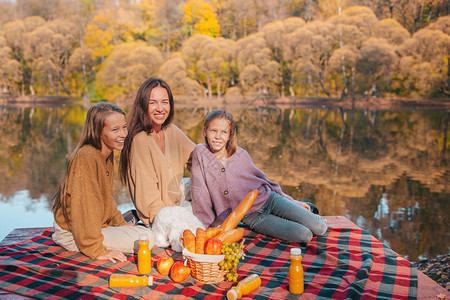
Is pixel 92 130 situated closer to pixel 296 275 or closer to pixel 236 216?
pixel 236 216

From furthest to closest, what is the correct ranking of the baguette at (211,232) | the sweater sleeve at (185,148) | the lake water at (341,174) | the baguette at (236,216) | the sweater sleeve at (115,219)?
the lake water at (341,174) → the sweater sleeve at (185,148) → the sweater sleeve at (115,219) → the baguette at (236,216) → the baguette at (211,232)

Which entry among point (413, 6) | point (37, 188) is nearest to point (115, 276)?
point (37, 188)

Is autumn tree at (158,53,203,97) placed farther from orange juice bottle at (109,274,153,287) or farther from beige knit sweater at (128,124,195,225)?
orange juice bottle at (109,274,153,287)

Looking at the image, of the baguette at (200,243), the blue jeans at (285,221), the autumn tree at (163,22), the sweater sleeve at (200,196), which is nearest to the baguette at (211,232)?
the baguette at (200,243)

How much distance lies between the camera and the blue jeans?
139 inches

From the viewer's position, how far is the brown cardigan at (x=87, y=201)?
3.04 m

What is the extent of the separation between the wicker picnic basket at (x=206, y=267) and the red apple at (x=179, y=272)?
4cm

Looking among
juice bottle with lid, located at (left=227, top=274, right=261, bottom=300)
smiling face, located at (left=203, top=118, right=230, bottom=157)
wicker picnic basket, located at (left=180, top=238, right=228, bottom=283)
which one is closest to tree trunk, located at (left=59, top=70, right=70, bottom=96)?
smiling face, located at (left=203, top=118, right=230, bottom=157)

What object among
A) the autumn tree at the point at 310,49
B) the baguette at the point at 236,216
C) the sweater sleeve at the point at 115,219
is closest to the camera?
the baguette at the point at 236,216

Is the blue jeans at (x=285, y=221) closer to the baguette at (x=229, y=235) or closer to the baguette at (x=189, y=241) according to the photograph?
the baguette at (x=229, y=235)

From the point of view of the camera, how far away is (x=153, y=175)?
3566 mm

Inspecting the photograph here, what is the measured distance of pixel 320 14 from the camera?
40500 millimetres

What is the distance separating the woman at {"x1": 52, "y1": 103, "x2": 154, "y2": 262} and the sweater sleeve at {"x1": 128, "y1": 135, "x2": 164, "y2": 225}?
0.17 metres

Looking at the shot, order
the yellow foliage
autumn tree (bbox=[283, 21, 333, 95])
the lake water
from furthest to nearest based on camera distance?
the yellow foliage
autumn tree (bbox=[283, 21, 333, 95])
the lake water
